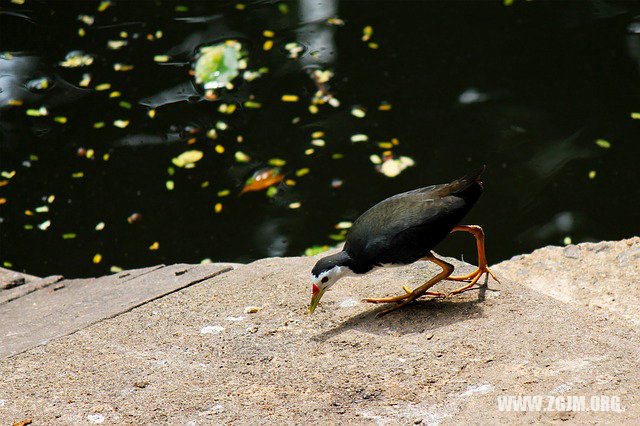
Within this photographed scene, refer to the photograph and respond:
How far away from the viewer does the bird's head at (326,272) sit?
3.85 meters

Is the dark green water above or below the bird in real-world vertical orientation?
below

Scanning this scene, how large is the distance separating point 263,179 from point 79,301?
2.49m

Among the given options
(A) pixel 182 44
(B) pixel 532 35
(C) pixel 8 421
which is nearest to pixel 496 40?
(B) pixel 532 35

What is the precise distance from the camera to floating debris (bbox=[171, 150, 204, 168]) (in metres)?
6.97

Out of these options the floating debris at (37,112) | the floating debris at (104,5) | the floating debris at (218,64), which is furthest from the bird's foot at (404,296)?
the floating debris at (104,5)

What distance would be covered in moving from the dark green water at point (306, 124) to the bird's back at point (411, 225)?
2.23m

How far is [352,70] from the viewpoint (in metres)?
7.80

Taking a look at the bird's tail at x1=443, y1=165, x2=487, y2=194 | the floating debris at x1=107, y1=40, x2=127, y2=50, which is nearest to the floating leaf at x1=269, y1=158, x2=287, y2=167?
the floating debris at x1=107, y1=40, x2=127, y2=50

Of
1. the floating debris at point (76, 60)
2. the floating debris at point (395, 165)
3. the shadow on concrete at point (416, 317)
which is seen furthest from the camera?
the floating debris at point (76, 60)

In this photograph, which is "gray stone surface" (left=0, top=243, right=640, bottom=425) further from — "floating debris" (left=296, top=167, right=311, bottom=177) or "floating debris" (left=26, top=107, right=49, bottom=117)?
"floating debris" (left=26, top=107, right=49, bottom=117)

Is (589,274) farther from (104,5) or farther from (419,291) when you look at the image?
(104,5)

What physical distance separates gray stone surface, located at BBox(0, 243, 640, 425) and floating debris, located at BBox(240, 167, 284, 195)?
2.46 meters

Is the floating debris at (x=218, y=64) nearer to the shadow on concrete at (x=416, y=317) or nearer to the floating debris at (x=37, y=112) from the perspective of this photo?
the floating debris at (x=37, y=112)

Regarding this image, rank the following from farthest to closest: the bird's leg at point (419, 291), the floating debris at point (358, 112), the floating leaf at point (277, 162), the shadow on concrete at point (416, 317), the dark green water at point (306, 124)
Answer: the floating debris at point (358, 112) → the floating leaf at point (277, 162) → the dark green water at point (306, 124) → the bird's leg at point (419, 291) → the shadow on concrete at point (416, 317)
